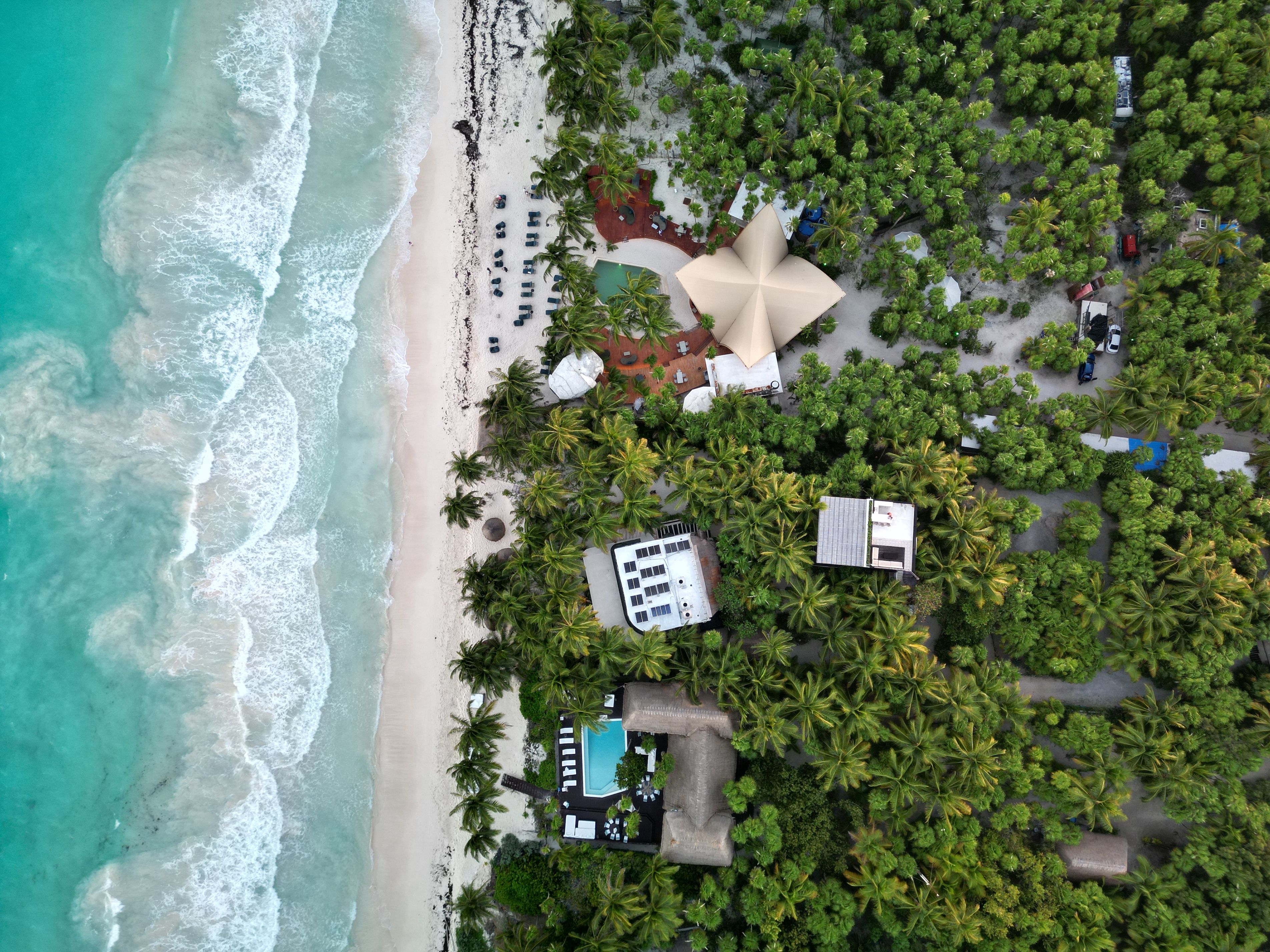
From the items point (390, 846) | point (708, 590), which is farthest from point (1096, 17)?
point (390, 846)

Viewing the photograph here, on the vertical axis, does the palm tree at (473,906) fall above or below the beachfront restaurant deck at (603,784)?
below

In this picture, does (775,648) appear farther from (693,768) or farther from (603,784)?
(603,784)

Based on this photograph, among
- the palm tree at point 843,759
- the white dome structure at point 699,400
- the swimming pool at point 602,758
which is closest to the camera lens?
the palm tree at point 843,759

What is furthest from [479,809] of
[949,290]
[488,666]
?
[949,290]

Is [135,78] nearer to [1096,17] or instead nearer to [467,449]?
[467,449]

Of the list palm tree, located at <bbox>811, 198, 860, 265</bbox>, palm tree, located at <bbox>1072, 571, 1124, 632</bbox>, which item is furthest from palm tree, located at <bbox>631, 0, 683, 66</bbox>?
palm tree, located at <bbox>1072, 571, 1124, 632</bbox>

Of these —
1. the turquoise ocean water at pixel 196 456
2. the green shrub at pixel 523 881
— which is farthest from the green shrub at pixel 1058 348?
the green shrub at pixel 523 881

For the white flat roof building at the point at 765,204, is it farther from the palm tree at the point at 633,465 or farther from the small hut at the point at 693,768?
the small hut at the point at 693,768
